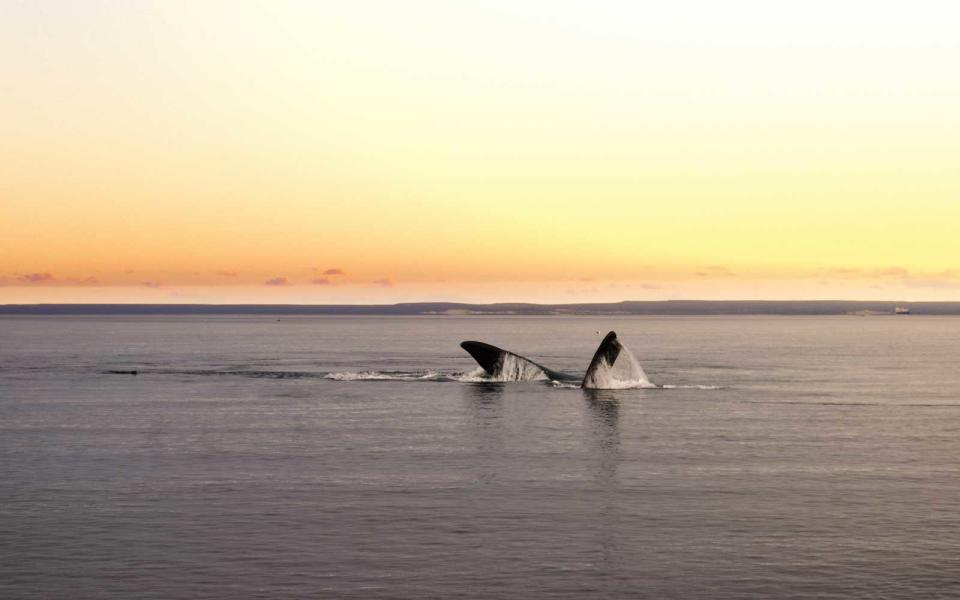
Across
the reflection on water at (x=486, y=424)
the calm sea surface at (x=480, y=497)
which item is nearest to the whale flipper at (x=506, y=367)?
the reflection on water at (x=486, y=424)

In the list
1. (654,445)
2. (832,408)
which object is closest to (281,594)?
(654,445)

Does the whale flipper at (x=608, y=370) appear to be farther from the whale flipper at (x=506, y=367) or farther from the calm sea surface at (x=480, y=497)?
the calm sea surface at (x=480, y=497)

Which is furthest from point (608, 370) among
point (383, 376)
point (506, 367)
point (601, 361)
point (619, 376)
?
point (383, 376)

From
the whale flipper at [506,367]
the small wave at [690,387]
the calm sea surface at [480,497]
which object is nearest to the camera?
the calm sea surface at [480,497]

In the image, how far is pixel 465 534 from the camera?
81.0 ft

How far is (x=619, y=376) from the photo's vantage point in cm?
6769

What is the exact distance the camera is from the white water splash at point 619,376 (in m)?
66.9

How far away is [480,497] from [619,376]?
3927 cm

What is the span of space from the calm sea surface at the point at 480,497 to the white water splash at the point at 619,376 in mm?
6474

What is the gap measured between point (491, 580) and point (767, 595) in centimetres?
488

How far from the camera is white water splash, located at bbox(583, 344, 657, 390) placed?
6688 cm

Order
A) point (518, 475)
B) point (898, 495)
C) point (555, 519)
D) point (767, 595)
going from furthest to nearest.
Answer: point (518, 475), point (898, 495), point (555, 519), point (767, 595)

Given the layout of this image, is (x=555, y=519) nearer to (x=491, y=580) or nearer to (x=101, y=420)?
(x=491, y=580)

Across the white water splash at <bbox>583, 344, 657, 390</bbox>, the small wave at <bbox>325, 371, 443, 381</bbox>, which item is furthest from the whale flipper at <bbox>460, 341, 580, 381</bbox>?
the white water splash at <bbox>583, 344, 657, 390</bbox>
